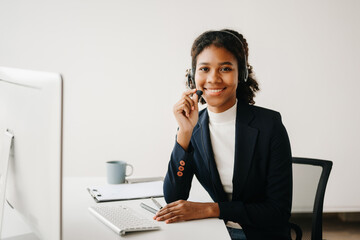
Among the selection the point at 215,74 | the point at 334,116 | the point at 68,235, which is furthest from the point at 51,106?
the point at 334,116

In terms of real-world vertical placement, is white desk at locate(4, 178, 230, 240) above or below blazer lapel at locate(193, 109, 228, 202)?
below

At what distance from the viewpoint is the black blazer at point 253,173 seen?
4.18 feet

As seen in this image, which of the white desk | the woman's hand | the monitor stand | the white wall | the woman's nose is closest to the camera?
the monitor stand

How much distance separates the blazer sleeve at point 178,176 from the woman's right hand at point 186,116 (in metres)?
0.03

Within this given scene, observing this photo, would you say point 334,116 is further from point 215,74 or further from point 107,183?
point 107,183

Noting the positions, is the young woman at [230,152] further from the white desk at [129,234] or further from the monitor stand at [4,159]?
the monitor stand at [4,159]

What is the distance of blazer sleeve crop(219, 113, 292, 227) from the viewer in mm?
1218

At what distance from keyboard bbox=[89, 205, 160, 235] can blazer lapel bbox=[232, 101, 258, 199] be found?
0.41 m

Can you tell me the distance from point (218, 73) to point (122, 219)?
2.34ft

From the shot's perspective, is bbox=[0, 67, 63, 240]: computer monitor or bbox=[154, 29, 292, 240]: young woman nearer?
bbox=[0, 67, 63, 240]: computer monitor

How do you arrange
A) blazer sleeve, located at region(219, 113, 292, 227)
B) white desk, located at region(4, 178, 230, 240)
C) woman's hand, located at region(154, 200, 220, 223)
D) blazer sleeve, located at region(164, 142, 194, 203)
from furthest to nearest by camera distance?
1. blazer sleeve, located at region(164, 142, 194, 203)
2. blazer sleeve, located at region(219, 113, 292, 227)
3. woman's hand, located at region(154, 200, 220, 223)
4. white desk, located at region(4, 178, 230, 240)

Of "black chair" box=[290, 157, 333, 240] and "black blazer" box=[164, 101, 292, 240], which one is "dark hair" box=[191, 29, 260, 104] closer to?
"black blazer" box=[164, 101, 292, 240]

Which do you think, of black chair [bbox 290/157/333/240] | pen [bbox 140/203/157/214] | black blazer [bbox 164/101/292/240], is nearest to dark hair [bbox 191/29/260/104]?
black blazer [bbox 164/101/292/240]

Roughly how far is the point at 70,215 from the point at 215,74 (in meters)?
0.77
